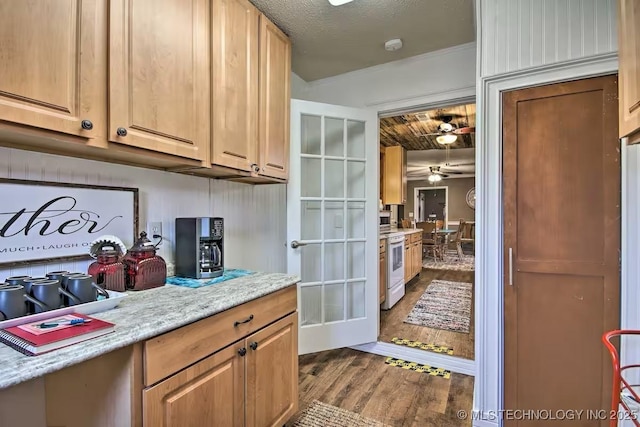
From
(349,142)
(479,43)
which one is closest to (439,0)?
(479,43)

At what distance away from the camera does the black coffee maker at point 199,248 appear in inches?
62.2

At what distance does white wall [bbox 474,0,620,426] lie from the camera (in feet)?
5.10

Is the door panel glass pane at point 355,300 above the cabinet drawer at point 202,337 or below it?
below

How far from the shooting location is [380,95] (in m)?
2.66

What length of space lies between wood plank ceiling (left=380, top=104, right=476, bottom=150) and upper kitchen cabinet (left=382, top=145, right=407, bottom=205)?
0.74 feet

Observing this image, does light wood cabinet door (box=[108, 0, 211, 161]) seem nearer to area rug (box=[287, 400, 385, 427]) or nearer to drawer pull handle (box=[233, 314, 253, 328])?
drawer pull handle (box=[233, 314, 253, 328])

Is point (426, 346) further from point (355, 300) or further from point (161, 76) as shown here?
point (161, 76)

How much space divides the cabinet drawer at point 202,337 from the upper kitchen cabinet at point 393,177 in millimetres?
4169

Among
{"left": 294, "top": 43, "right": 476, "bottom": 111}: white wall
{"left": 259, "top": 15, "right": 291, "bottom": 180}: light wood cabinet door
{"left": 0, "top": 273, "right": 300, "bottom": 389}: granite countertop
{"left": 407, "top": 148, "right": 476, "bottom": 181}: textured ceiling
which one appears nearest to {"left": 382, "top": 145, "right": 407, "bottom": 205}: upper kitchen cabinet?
{"left": 407, "top": 148, "right": 476, "bottom": 181}: textured ceiling

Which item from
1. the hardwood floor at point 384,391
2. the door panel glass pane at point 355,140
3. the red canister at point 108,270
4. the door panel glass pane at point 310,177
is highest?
the door panel glass pane at point 355,140

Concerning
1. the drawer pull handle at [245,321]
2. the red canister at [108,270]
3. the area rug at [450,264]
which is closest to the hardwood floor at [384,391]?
the drawer pull handle at [245,321]

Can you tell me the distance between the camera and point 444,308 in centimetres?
390

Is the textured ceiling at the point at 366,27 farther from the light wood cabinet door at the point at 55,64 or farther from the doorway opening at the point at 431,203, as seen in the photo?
the doorway opening at the point at 431,203

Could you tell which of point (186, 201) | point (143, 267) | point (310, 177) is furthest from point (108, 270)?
point (310, 177)
